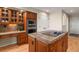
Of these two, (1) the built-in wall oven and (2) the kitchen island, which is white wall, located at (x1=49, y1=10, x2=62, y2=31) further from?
(1) the built-in wall oven

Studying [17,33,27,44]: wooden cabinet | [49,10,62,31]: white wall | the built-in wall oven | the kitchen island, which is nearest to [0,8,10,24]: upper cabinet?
[17,33,27,44]: wooden cabinet

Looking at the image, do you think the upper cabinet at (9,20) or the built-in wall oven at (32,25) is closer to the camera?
the built-in wall oven at (32,25)

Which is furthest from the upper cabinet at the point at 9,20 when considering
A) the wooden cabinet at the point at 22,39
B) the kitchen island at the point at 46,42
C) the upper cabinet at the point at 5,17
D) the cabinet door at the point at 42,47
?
the cabinet door at the point at 42,47

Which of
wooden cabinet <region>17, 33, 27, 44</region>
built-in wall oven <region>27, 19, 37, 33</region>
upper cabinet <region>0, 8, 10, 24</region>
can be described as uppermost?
upper cabinet <region>0, 8, 10, 24</region>

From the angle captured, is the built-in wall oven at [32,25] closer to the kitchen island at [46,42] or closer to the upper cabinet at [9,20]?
the kitchen island at [46,42]

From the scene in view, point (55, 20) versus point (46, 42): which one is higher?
point (55, 20)

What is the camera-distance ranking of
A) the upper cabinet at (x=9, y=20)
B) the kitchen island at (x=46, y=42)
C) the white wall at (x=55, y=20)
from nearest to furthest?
the kitchen island at (x=46, y=42) < the white wall at (x=55, y=20) < the upper cabinet at (x=9, y=20)

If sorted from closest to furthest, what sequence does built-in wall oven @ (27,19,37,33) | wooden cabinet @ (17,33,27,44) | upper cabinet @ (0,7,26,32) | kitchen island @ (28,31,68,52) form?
kitchen island @ (28,31,68,52), built-in wall oven @ (27,19,37,33), wooden cabinet @ (17,33,27,44), upper cabinet @ (0,7,26,32)

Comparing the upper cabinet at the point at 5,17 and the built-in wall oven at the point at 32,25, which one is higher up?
the upper cabinet at the point at 5,17

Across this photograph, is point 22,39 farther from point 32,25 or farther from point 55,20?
point 55,20

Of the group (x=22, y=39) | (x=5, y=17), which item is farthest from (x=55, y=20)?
(x=5, y=17)
